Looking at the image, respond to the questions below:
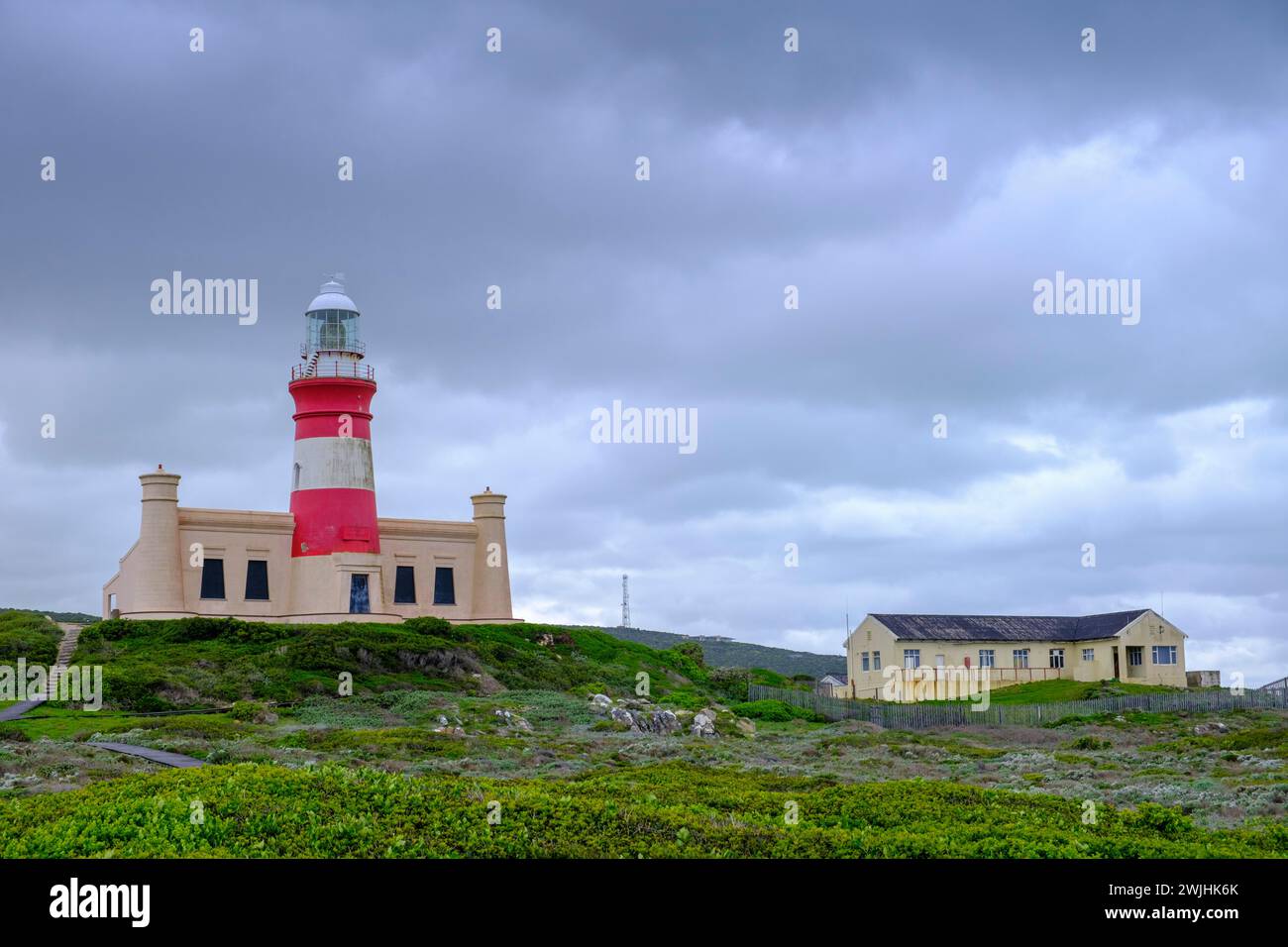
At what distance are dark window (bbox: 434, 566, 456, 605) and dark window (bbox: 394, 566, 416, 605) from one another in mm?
1059

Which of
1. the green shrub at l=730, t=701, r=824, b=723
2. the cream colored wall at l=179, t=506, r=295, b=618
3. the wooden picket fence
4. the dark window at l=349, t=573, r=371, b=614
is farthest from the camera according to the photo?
the dark window at l=349, t=573, r=371, b=614

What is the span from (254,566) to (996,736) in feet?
96.9

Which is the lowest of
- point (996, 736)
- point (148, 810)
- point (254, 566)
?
point (996, 736)

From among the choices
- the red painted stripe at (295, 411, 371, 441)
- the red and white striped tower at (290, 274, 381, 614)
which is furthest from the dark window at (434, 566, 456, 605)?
the red painted stripe at (295, 411, 371, 441)

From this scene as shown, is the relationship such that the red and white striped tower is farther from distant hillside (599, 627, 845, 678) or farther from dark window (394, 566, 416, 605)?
distant hillside (599, 627, 845, 678)

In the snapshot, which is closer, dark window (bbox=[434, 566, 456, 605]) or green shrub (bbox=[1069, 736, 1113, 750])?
green shrub (bbox=[1069, 736, 1113, 750])

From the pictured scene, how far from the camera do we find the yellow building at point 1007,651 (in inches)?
2464

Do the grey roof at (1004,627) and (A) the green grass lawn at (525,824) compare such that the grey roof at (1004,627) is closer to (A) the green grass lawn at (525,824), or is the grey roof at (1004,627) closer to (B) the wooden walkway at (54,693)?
(B) the wooden walkway at (54,693)

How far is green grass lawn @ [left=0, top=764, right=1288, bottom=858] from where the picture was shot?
12914 mm

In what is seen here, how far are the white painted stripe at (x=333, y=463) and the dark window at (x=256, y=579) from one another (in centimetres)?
362

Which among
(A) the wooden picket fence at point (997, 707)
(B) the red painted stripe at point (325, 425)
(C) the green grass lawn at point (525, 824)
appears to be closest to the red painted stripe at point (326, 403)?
(B) the red painted stripe at point (325, 425)
